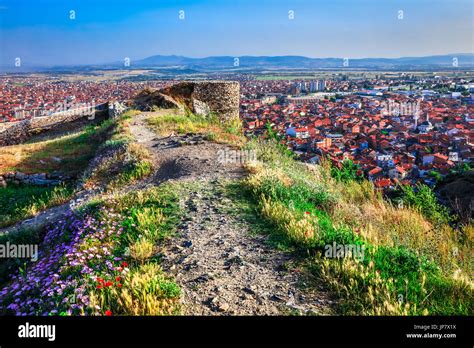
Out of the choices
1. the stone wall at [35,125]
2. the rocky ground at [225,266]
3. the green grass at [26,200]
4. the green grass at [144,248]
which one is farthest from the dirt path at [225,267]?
the stone wall at [35,125]

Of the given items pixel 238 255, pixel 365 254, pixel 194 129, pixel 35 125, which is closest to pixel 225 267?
pixel 238 255

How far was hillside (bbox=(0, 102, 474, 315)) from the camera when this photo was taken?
3045 millimetres

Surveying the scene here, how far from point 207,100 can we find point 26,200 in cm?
1055

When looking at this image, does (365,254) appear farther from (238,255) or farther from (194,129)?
(194,129)

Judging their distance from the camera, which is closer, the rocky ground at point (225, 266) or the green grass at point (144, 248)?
the green grass at point (144, 248)

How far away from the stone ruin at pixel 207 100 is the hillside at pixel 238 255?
11.0m

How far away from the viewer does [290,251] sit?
3.98 meters

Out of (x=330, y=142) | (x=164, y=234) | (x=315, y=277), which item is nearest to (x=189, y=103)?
(x=330, y=142)

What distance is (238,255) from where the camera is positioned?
3945mm

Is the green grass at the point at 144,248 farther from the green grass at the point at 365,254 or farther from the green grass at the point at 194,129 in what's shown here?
the green grass at the point at 194,129

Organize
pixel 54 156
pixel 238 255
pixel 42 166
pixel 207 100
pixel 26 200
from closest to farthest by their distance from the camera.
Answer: pixel 238 255
pixel 26 200
pixel 42 166
pixel 54 156
pixel 207 100

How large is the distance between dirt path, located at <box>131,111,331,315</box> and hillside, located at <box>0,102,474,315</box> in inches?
0.5

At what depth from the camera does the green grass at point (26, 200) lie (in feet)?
24.1

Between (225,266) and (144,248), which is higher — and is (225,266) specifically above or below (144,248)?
below
